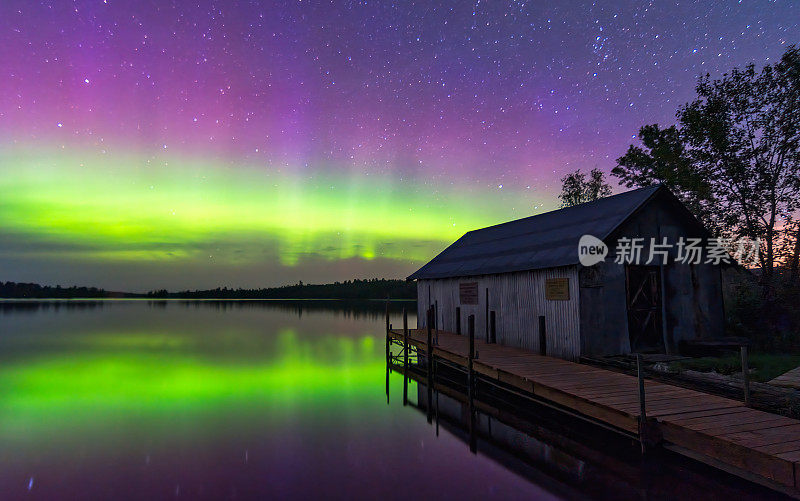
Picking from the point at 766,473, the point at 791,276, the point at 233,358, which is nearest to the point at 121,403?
the point at 233,358

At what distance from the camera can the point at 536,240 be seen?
Answer: 20.1m

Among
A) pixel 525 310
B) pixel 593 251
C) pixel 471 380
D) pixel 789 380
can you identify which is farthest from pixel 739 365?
pixel 471 380

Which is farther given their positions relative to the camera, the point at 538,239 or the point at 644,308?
the point at 538,239

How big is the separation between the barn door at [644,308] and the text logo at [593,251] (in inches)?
57.0

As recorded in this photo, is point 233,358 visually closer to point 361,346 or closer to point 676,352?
point 361,346

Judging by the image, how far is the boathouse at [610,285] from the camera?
15875 mm

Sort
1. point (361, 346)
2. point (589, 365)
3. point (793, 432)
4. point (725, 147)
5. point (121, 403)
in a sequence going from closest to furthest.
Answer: point (793, 432) < point (589, 365) < point (121, 403) < point (725, 147) < point (361, 346)

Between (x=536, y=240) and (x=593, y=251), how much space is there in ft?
14.1

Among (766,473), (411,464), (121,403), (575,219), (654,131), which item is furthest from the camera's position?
(654,131)

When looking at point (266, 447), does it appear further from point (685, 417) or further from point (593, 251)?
point (593, 251)

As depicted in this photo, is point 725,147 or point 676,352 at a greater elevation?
point 725,147

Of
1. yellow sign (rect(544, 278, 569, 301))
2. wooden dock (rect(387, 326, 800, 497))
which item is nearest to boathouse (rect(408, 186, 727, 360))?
yellow sign (rect(544, 278, 569, 301))

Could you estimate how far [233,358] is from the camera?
3734cm

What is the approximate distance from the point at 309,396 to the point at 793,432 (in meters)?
19.7
